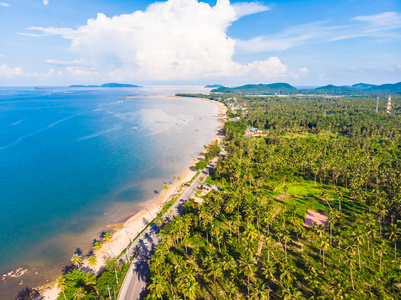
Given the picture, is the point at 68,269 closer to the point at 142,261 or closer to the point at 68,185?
the point at 142,261

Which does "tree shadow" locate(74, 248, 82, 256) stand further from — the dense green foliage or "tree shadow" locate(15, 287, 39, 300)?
the dense green foliage

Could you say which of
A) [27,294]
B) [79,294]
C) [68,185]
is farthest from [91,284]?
[68,185]

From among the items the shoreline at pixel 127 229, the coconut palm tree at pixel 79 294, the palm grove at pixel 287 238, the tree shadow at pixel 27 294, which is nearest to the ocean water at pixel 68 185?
the tree shadow at pixel 27 294

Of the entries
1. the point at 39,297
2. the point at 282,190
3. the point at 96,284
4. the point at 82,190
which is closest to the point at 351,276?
the point at 282,190

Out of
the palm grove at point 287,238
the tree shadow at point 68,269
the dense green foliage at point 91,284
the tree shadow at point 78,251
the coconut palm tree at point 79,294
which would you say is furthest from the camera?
the tree shadow at point 78,251

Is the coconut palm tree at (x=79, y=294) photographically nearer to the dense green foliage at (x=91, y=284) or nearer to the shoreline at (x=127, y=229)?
the dense green foliage at (x=91, y=284)

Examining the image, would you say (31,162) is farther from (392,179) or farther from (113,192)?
(392,179)
